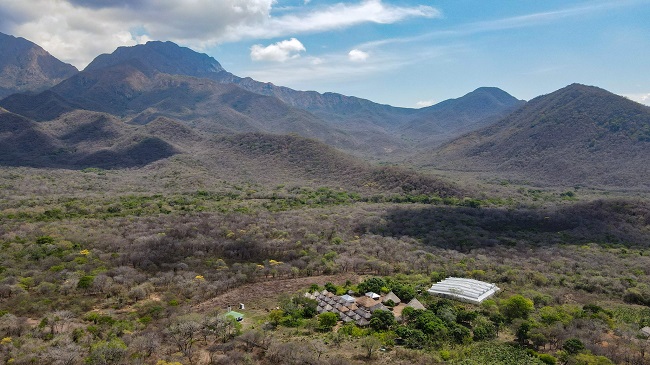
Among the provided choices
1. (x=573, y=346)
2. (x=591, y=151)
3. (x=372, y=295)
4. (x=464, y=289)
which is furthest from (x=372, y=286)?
(x=591, y=151)

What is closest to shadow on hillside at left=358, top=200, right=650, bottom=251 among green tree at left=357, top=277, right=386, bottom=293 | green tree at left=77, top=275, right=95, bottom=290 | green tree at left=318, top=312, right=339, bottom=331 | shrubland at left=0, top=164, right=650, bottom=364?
shrubland at left=0, top=164, right=650, bottom=364

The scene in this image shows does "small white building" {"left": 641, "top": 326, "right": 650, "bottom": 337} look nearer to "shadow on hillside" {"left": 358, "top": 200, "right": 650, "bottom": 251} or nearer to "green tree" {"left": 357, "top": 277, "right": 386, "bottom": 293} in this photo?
"green tree" {"left": 357, "top": 277, "right": 386, "bottom": 293}

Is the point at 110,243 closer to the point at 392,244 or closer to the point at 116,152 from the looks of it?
the point at 392,244

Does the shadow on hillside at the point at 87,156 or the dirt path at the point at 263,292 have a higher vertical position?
the shadow on hillside at the point at 87,156

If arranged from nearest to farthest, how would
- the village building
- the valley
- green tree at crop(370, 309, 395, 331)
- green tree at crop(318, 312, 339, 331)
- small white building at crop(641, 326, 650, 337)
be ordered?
the valley < small white building at crop(641, 326, 650, 337) < green tree at crop(318, 312, 339, 331) < green tree at crop(370, 309, 395, 331) < the village building

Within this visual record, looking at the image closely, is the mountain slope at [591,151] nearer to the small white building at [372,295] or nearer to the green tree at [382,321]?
the small white building at [372,295]

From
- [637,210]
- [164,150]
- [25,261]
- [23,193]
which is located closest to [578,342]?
[25,261]

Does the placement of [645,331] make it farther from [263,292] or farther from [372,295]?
[263,292]

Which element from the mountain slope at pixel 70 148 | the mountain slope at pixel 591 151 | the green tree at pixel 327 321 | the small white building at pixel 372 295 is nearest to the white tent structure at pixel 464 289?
the small white building at pixel 372 295
